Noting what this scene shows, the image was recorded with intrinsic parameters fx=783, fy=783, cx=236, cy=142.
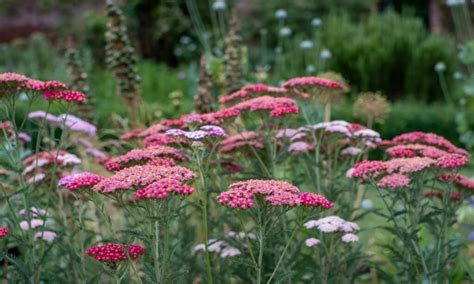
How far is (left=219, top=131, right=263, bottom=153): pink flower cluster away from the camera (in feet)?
10.7

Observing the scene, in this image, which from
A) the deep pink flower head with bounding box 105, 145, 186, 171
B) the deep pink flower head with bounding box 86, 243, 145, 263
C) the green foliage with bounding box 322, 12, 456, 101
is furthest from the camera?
the green foliage with bounding box 322, 12, 456, 101

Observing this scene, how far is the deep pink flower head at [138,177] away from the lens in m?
2.13

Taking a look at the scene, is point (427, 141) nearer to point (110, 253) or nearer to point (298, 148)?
point (298, 148)

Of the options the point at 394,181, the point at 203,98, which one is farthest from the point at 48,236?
the point at 203,98

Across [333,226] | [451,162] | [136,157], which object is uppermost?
[136,157]

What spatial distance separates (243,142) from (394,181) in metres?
0.80

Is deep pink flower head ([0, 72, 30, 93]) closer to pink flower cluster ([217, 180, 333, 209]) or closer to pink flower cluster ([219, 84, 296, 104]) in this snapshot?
pink flower cluster ([217, 180, 333, 209])

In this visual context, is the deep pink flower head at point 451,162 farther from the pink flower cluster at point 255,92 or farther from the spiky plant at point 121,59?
the spiky plant at point 121,59

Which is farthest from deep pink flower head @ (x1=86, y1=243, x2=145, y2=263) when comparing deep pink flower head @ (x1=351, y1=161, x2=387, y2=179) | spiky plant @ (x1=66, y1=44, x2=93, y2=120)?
spiky plant @ (x1=66, y1=44, x2=93, y2=120)

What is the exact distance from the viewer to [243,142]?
3.27 meters

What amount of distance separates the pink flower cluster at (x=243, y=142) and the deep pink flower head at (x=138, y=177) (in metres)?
0.98

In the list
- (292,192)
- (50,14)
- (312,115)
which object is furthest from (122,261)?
(50,14)

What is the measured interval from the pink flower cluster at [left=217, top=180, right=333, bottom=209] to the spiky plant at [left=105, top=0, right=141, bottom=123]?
2955 millimetres

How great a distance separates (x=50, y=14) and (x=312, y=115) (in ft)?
50.2
